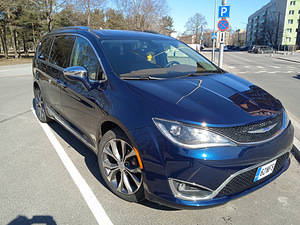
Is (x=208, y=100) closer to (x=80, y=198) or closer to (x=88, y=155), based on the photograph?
(x=80, y=198)

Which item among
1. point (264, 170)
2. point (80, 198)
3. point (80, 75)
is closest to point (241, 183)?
point (264, 170)

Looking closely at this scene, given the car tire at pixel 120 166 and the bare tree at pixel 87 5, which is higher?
the bare tree at pixel 87 5

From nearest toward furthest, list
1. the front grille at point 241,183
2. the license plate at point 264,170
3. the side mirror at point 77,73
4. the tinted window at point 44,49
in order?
1. the front grille at point 241,183
2. the license plate at point 264,170
3. the side mirror at point 77,73
4. the tinted window at point 44,49

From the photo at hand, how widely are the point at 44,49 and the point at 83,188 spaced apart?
3.20 metres

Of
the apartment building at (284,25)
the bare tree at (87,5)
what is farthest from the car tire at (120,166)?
the apartment building at (284,25)

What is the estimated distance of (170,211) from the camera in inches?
102

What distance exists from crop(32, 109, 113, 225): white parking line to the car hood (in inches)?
50.5

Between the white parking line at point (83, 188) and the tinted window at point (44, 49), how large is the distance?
1621 mm

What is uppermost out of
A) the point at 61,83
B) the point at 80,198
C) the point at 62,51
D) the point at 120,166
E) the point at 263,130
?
the point at 62,51

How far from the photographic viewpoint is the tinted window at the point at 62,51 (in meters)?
3.81

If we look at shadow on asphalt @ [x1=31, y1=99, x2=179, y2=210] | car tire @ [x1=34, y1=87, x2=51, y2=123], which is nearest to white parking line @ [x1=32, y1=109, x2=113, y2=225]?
shadow on asphalt @ [x1=31, y1=99, x2=179, y2=210]

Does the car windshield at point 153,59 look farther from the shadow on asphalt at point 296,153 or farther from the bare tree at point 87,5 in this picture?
the bare tree at point 87,5

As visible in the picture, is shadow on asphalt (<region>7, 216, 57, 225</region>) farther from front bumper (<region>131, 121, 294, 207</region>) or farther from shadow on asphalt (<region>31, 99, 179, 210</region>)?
front bumper (<region>131, 121, 294, 207</region>)

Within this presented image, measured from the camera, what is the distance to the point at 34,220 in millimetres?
2461
